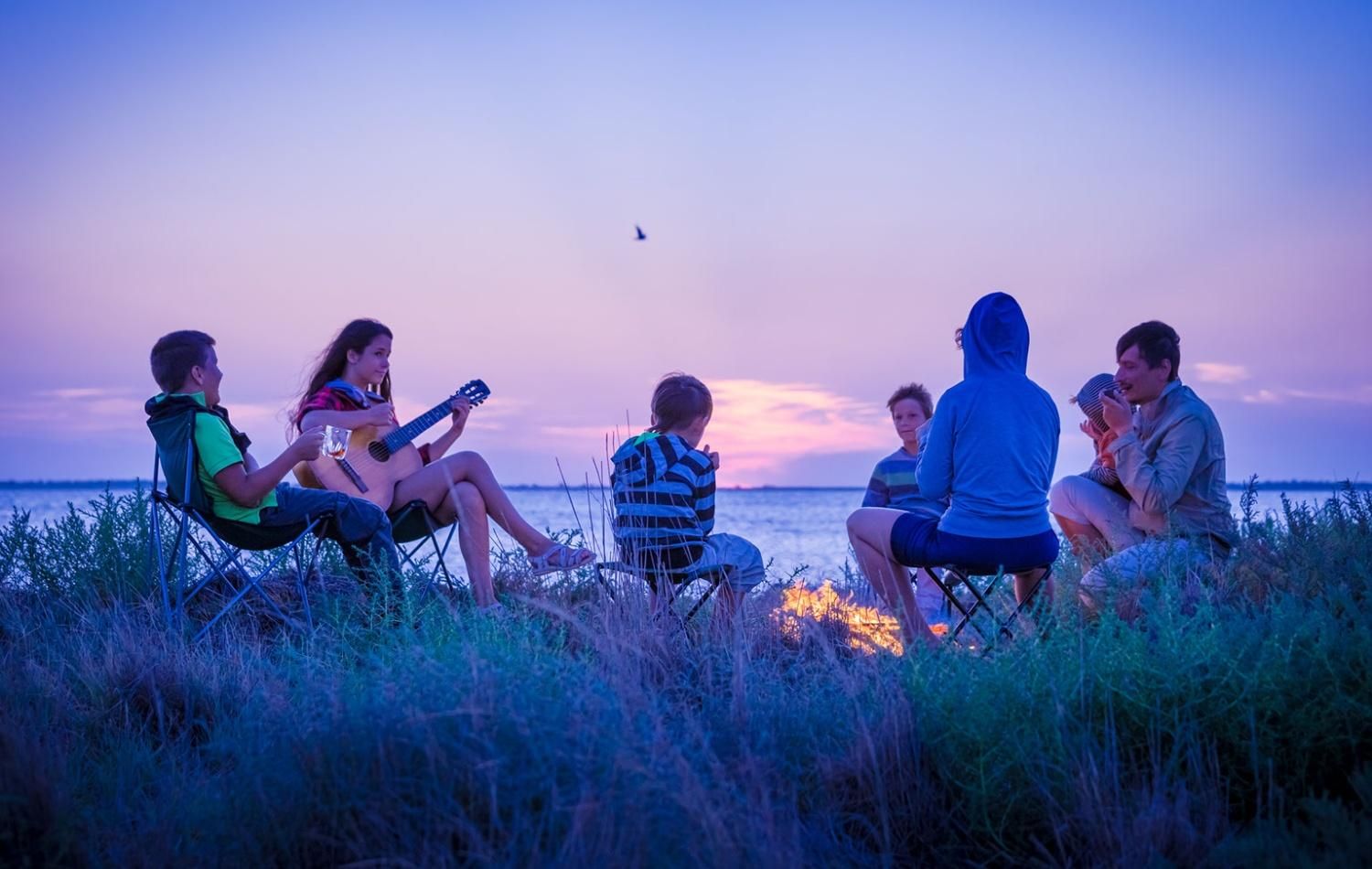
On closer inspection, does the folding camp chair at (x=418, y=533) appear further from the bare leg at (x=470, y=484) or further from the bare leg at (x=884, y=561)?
the bare leg at (x=884, y=561)

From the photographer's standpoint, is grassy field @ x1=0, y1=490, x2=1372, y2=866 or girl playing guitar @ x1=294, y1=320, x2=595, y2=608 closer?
grassy field @ x1=0, y1=490, x2=1372, y2=866

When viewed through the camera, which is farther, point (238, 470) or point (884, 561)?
point (238, 470)

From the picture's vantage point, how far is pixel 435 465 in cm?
563

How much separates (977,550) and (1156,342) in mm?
1734

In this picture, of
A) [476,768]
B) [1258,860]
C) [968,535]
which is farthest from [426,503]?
[1258,860]

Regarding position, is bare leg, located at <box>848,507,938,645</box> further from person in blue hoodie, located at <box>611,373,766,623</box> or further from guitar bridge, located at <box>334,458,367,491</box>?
guitar bridge, located at <box>334,458,367,491</box>

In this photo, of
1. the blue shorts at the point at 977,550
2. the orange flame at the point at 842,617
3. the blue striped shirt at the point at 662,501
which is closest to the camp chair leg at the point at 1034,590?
the blue shorts at the point at 977,550

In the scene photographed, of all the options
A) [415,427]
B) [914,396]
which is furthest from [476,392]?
[914,396]

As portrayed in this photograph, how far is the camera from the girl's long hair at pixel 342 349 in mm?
5938

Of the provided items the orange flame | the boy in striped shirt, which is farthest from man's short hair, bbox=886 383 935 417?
the orange flame

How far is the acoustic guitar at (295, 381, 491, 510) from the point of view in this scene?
5613mm

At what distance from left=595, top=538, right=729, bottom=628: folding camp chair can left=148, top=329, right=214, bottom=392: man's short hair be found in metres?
2.17

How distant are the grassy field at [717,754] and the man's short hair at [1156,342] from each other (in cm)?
157

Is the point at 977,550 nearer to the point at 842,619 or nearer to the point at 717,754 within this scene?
the point at 842,619
